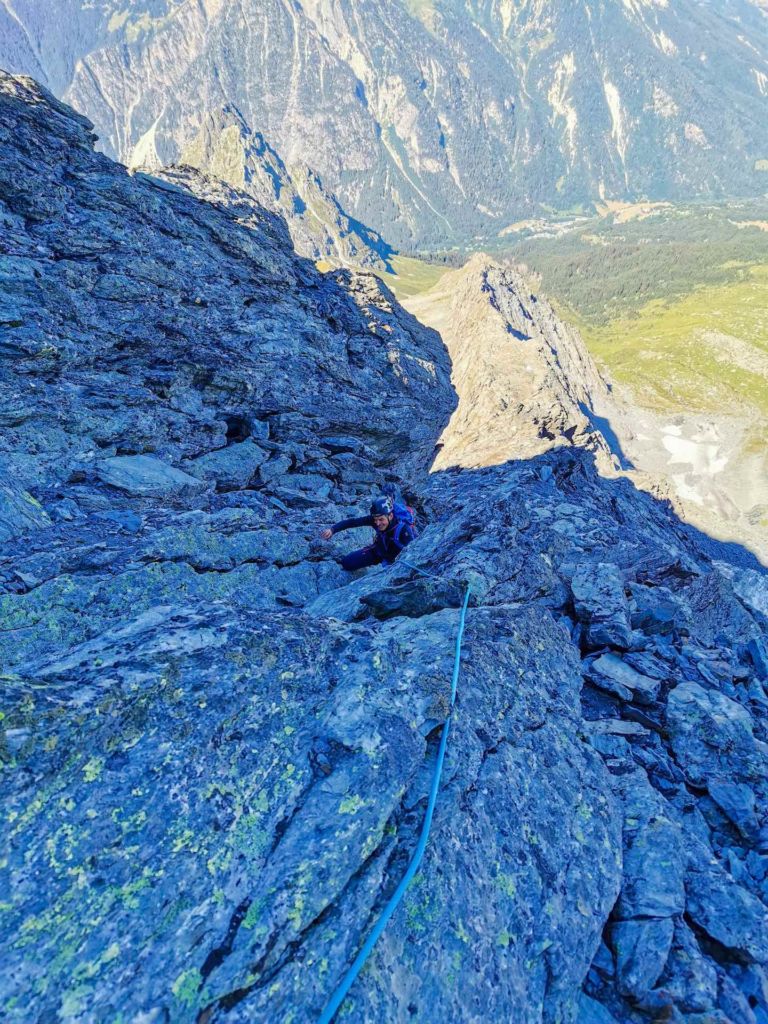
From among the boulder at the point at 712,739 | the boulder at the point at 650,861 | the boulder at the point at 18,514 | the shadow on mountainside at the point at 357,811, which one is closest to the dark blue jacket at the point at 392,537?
the shadow on mountainside at the point at 357,811

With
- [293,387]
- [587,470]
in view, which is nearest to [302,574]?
[293,387]

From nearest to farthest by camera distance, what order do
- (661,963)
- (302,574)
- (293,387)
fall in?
(661,963)
(302,574)
(293,387)

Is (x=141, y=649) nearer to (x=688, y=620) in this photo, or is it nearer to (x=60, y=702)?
(x=60, y=702)

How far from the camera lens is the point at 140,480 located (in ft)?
64.9

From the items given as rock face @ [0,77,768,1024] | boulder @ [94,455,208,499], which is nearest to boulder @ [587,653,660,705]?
rock face @ [0,77,768,1024]

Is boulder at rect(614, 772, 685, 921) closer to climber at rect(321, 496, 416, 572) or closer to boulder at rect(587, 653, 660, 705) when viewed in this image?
boulder at rect(587, 653, 660, 705)

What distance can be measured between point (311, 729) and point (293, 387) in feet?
78.8

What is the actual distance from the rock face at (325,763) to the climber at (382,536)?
511mm

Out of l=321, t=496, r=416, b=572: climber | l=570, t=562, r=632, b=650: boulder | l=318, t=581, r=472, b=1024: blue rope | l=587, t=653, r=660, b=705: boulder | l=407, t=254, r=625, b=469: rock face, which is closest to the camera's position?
l=318, t=581, r=472, b=1024: blue rope

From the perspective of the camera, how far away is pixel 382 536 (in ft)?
53.9

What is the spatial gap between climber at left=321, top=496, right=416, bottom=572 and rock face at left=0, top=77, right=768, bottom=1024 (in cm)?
51

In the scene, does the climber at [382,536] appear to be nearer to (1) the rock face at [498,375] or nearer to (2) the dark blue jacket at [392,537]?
(2) the dark blue jacket at [392,537]

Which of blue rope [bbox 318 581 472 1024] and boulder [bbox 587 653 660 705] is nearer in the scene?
blue rope [bbox 318 581 472 1024]

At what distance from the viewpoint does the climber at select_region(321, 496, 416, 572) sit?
16141 millimetres
